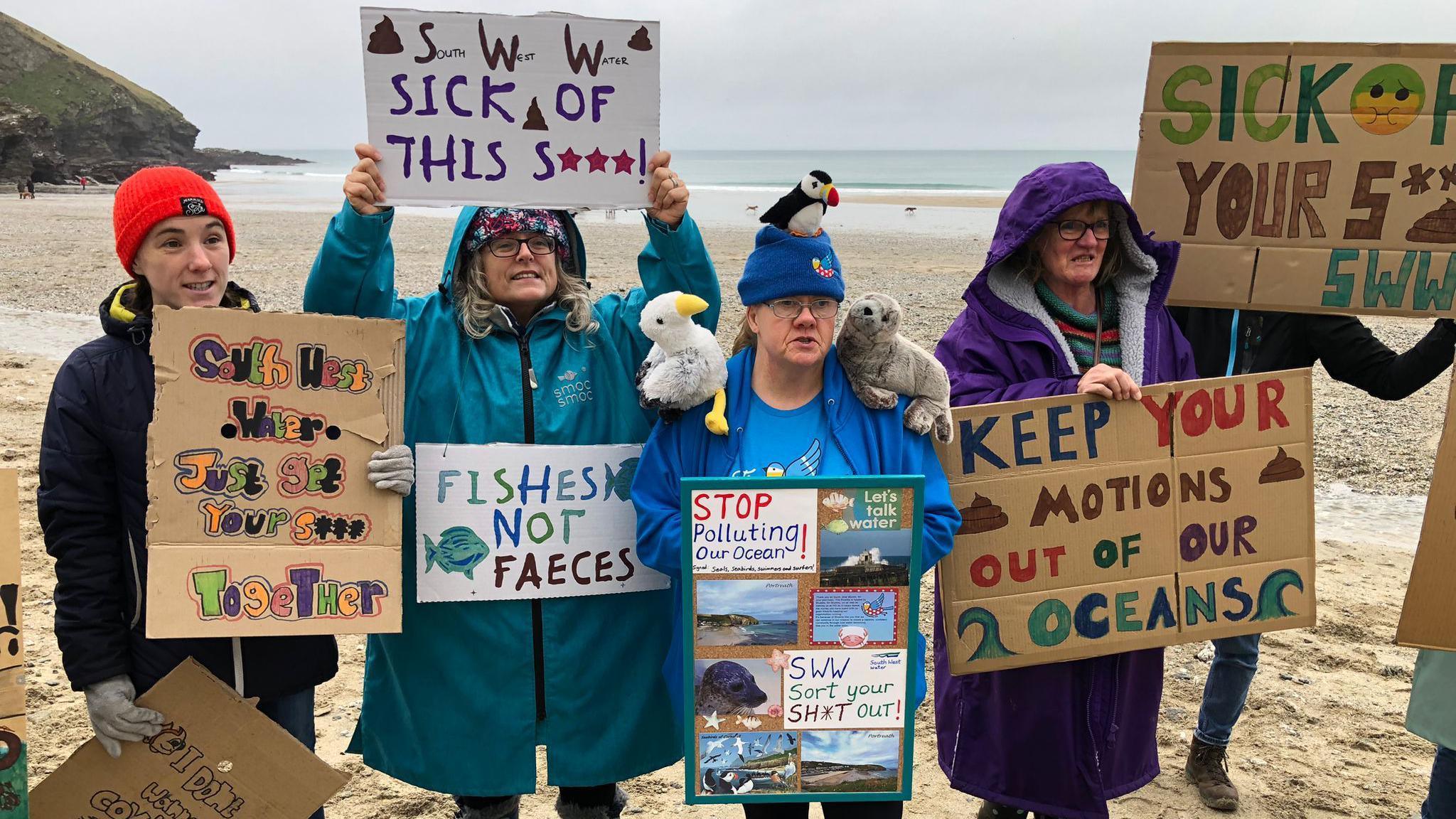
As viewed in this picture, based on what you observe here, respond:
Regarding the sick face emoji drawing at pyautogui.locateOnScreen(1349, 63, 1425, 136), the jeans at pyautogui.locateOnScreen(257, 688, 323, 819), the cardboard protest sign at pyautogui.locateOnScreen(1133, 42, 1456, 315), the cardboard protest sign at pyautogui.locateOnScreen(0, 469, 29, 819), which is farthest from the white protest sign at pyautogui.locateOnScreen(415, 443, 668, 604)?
the sick face emoji drawing at pyautogui.locateOnScreen(1349, 63, 1425, 136)

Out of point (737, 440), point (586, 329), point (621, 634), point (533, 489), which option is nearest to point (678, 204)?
point (586, 329)

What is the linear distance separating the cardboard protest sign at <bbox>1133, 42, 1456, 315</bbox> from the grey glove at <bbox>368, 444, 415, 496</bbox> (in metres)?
2.39

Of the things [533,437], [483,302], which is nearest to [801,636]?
[533,437]

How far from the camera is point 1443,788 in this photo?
3.27 m

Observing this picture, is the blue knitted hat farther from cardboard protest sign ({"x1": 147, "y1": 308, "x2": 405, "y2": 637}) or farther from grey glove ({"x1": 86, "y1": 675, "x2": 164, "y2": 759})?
grey glove ({"x1": 86, "y1": 675, "x2": 164, "y2": 759})

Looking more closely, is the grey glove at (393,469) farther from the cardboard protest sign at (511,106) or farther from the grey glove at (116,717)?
the grey glove at (116,717)

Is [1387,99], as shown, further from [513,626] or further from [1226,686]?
[513,626]

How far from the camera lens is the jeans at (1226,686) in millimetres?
4016

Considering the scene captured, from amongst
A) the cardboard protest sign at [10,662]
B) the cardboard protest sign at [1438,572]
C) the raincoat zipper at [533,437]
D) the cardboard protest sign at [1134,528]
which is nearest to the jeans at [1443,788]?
the cardboard protest sign at [1438,572]

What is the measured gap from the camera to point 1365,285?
3377 millimetres

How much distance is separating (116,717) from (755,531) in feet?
5.52

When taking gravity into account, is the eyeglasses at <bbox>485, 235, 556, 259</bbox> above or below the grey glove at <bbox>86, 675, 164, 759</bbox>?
above

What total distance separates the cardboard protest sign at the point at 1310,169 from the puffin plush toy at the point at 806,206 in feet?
4.07

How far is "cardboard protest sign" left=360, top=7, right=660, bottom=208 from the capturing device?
9.32 ft
